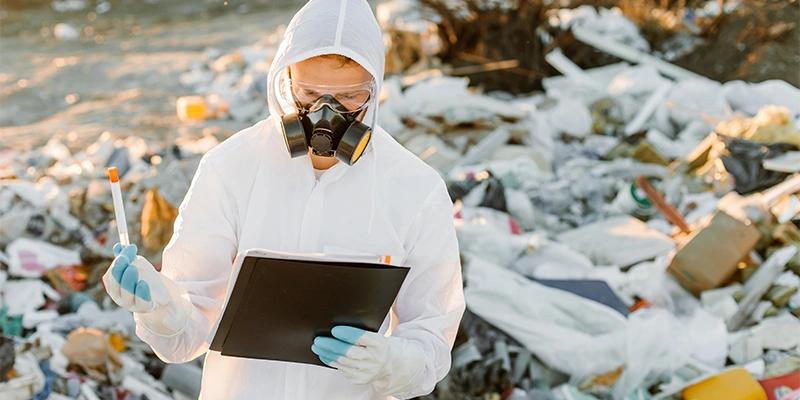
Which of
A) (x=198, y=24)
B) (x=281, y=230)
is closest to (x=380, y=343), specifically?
(x=281, y=230)

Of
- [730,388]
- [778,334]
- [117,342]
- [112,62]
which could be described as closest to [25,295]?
[117,342]

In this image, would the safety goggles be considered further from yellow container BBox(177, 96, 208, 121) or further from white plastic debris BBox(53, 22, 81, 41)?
white plastic debris BBox(53, 22, 81, 41)

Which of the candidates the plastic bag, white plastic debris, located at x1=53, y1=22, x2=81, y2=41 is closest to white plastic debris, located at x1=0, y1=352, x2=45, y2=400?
the plastic bag

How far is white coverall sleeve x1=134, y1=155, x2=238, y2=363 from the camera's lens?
1.52 metres

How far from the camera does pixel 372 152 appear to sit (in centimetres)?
164

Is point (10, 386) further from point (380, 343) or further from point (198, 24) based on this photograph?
point (198, 24)

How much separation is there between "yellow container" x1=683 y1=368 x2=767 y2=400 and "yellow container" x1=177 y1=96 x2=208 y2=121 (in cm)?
569

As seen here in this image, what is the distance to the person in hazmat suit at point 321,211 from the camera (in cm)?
153

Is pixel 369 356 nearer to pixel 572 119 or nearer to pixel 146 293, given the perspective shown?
pixel 146 293

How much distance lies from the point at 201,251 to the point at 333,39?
1.68 feet

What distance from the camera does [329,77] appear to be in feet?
5.24

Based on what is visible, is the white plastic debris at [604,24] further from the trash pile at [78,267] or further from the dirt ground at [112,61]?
the trash pile at [78,267]

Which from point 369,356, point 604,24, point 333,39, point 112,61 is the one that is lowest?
point 112,61

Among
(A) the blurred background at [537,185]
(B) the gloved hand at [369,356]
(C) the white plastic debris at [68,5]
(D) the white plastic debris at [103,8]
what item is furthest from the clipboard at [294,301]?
(C) the white plastic debris at [68,5]
